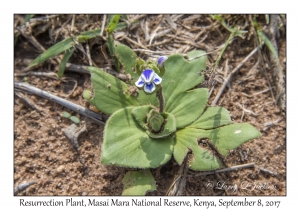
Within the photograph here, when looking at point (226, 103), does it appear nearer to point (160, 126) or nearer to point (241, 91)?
point (241, 91)

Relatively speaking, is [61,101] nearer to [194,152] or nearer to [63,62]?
[63,62]

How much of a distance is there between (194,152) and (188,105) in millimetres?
522

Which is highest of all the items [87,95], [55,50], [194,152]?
[55,50]

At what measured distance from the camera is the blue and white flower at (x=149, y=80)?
3000 millimetres

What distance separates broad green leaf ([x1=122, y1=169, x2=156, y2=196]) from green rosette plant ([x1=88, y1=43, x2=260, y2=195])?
0.17 metres

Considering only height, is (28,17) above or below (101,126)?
above

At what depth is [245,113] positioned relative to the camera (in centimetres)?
381

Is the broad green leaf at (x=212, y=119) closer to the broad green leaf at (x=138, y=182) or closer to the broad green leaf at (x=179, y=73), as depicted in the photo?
the broad green leaf at (x=179, y=73)

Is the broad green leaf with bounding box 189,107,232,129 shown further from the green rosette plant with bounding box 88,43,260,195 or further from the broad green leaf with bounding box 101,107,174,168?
the broad green leaf with bounding box 101,107,174,168

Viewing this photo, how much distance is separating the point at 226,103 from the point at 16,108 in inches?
96.9

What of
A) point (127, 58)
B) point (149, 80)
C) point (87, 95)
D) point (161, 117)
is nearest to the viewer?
point (149, 80)

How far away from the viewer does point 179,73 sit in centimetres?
356

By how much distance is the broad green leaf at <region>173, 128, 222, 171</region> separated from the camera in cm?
316

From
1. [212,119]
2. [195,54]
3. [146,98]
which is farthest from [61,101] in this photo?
[212,119]
